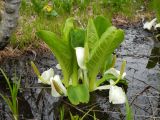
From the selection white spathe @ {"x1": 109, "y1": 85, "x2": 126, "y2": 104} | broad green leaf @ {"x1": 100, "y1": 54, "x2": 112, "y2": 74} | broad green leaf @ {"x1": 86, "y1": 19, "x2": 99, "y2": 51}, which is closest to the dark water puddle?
white spathe @ {"x1": 109, "y1": 85, "x2": 126, "y2": 104}

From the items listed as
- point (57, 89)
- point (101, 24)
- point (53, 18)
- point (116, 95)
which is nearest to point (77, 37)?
point (101, 24)

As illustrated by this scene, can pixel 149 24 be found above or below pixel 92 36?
below

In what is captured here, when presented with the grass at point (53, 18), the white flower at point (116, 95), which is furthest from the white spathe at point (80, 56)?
the grass at point (53, 18)

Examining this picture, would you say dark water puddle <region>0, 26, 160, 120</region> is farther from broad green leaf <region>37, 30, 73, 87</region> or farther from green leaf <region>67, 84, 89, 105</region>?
broad green leaf <region>37, 30, 73, 87</region>

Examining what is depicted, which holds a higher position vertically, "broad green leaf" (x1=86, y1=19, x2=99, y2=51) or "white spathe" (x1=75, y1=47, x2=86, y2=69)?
"broad green leaf" (x1=86, y1=19, x2=99, y2=51)

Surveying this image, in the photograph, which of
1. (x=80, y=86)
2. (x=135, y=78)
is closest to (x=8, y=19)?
(x=80, y=86)

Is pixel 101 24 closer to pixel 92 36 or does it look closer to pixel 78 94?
pixel 92 36
